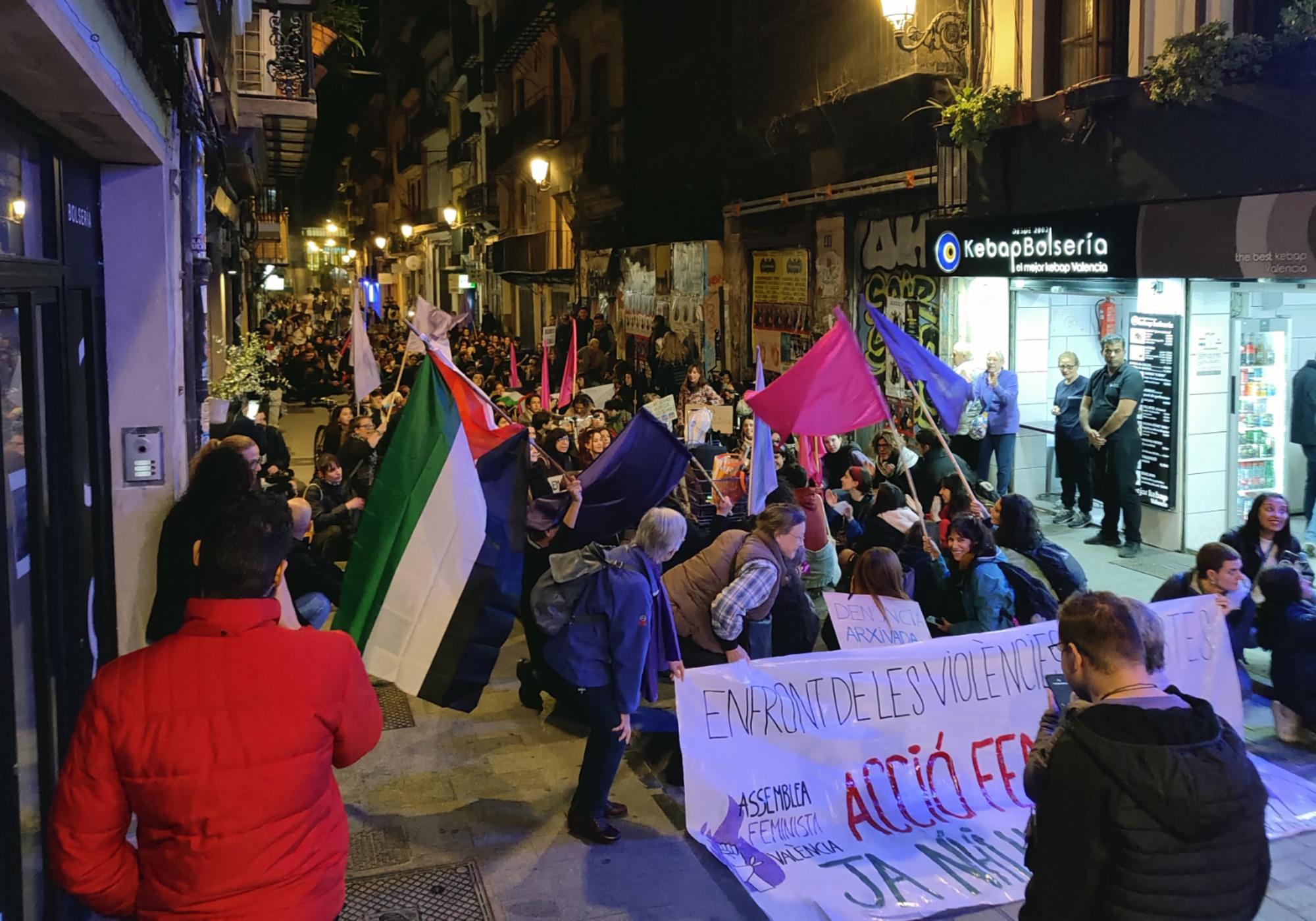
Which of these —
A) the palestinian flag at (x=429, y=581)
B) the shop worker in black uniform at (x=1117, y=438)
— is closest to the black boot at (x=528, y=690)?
the palestinian flag at (x=429, y=581)

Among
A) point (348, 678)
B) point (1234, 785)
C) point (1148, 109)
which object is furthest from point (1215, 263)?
point (348, 678)

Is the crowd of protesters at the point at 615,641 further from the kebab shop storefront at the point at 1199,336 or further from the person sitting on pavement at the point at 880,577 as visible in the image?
the kebab shop storefront at the point at 1199,336

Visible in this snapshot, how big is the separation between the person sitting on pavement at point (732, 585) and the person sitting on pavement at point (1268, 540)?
313 cm

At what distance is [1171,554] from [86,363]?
10.1 metres

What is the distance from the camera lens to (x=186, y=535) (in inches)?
207

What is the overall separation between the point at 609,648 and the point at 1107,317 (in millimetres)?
9250

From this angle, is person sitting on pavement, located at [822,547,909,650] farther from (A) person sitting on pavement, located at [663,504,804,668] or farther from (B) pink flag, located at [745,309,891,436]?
(B) pink flag, located at [745,309,891,436]

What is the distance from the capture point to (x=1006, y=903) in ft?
18.0

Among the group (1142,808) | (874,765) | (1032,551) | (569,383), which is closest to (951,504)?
(1032,551)

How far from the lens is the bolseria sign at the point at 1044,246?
12039 mm

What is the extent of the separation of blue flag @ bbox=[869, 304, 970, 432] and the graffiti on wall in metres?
5.49

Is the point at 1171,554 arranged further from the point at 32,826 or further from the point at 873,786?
the point at 32,826

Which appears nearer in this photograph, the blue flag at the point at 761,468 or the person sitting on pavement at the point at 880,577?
the person sitting on pavement at the point at 880,577

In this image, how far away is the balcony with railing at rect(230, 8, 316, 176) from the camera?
1534 centimetres
